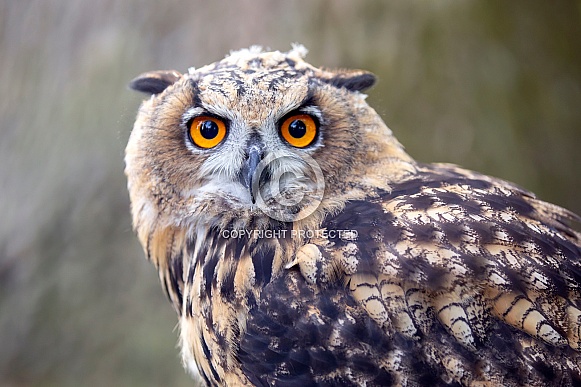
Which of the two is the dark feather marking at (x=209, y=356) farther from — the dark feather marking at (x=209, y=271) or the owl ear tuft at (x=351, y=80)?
the owl ear tuft at (x=351, y=80)

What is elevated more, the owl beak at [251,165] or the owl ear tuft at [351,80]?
the owl ear tuft at [351,80]

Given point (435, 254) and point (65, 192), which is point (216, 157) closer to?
point (435, 254)

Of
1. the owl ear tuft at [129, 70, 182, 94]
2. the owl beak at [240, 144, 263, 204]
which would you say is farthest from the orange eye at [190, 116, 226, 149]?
the owl ear tuft at [129, 70, 182, 94]

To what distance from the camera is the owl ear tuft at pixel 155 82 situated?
183 cm

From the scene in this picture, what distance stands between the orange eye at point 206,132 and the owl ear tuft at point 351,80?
0.36 metres

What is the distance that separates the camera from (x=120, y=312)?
3.77 metres

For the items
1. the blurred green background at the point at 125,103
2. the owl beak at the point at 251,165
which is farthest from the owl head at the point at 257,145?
the blurred green background at the point at 125,103

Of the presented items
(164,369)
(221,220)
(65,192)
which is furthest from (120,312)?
(221,220)

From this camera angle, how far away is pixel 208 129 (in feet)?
5.41

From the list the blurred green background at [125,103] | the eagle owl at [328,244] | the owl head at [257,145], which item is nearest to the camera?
the eagle owl at [328,244]

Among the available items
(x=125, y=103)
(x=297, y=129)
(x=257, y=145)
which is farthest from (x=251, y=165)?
(x=125, y=103)

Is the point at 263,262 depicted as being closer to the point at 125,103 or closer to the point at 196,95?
the point at 196,95

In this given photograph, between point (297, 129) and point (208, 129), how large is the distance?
0.85 feet

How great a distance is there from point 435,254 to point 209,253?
67cm
